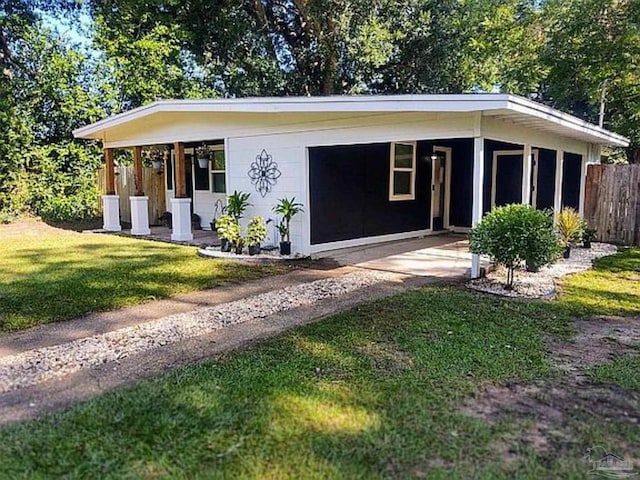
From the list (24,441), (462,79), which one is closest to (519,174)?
(462,79)

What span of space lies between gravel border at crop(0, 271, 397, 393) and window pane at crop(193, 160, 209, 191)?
690 cm

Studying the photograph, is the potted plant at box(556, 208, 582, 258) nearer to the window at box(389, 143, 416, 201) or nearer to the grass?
the window at box(389, 143, 416, 201)

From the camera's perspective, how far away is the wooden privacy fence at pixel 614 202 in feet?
33.8

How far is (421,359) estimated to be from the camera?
379 centimetres

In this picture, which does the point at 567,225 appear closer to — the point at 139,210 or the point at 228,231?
the point at 228,231

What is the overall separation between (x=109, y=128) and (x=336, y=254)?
21.8 ft

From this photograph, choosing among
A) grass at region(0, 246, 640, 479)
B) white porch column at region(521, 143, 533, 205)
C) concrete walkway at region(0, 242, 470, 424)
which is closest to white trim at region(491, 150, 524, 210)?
white porch column at region(521, 143, 533, 205)

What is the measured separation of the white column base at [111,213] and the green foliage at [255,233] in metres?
5.49

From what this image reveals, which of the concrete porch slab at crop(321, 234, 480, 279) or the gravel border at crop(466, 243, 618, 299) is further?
the concrete porch slab at crop(321, 234, 480, 279)

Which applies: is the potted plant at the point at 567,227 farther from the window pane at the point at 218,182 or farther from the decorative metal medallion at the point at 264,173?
the window pane at the point at 218,182

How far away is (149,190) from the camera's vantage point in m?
14.1

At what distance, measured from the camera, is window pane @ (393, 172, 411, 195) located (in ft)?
34.0

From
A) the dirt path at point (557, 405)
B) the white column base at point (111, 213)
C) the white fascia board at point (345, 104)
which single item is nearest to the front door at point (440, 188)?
the white fascia board at point (345, 104)

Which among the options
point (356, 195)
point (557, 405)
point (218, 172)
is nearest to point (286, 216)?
point (356, 195)
